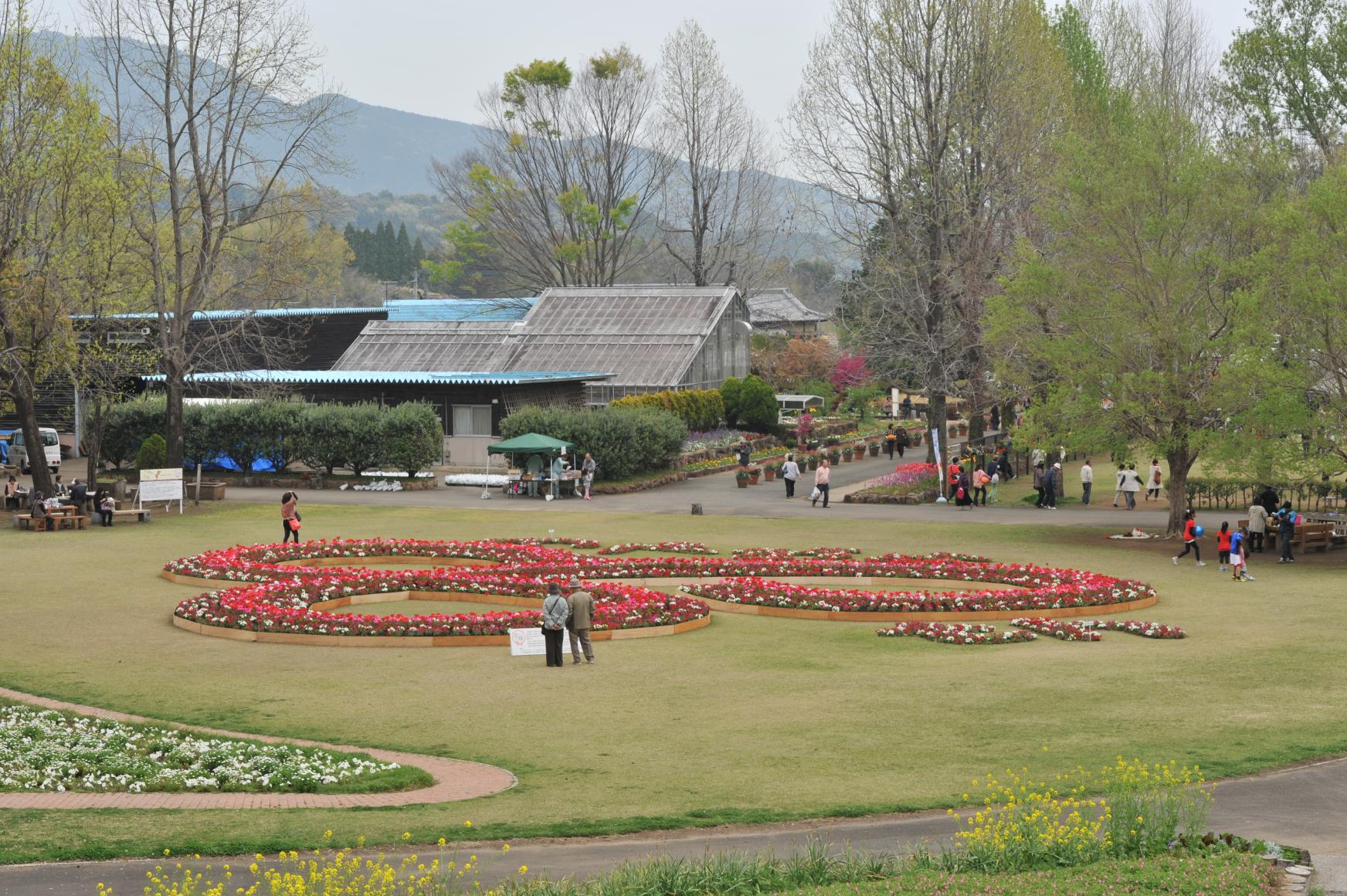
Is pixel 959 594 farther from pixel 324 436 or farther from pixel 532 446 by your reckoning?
pixel 324 436

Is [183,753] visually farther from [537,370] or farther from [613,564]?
[537,370]

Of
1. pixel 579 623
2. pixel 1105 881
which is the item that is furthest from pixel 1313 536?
pixel 1105 881

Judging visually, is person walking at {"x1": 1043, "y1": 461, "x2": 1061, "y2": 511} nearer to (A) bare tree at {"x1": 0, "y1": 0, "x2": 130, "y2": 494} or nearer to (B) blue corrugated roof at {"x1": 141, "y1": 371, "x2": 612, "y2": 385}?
(B) blue corrugated roof at {"x1": 141, "y1": 371, "x2": 612, "y2": 385}

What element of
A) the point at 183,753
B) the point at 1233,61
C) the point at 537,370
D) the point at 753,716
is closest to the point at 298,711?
the point at 183,753

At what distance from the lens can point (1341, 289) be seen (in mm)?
32094

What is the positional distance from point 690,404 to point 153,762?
161 feet

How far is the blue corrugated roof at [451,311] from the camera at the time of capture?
72.5 m

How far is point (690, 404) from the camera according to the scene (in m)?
62.8

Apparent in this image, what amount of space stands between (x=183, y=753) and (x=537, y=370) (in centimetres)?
5184

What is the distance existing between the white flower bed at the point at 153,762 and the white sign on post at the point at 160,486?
26159 millimetres

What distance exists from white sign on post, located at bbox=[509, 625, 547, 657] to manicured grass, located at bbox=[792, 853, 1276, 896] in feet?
37.2

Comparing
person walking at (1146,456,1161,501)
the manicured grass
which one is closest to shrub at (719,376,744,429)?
person walking at (1146,456,1161,501)

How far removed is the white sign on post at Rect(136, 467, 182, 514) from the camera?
4084 centimetres

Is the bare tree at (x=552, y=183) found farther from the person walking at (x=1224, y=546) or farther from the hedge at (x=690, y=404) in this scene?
the person walking at (x=1224, y=546)
